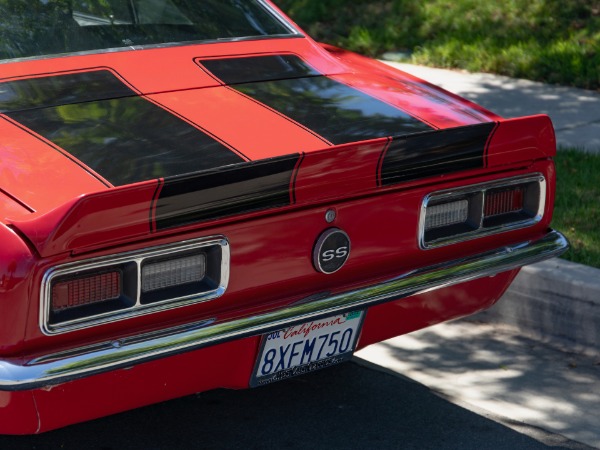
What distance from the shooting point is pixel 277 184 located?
10.6 ft

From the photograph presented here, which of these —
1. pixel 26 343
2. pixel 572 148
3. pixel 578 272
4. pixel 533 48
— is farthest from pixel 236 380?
pixel 533 48

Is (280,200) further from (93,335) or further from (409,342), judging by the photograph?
(409,342)

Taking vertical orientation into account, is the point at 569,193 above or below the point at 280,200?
below

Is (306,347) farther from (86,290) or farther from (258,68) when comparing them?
(258,68)

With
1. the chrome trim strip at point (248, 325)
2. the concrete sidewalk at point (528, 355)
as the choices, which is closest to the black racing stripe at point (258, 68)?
the chrome trim strip at point (248, 325)

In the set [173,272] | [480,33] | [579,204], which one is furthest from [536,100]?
[173,272]

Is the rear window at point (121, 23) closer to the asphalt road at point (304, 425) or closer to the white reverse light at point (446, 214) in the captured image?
the white reverse light at point (446, 214)

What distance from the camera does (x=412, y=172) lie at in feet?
11.5

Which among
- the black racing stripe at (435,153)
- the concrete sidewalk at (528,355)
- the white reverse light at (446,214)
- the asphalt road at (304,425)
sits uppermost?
the black racing stripe at (435,153)

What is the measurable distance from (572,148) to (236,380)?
396 centimetres

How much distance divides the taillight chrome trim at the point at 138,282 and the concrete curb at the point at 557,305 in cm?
206

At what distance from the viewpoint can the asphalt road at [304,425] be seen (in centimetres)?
392

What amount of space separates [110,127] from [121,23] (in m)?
0.98

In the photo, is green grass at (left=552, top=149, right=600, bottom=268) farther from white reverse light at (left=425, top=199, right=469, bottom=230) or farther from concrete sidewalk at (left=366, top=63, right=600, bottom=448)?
white reverse light at (left=425, top=199, right=469, bottom=230)
